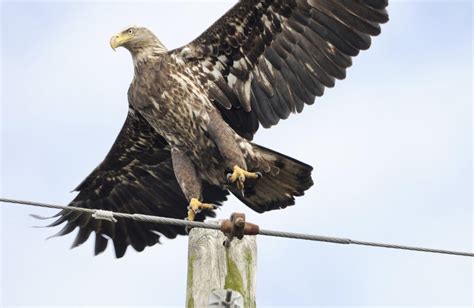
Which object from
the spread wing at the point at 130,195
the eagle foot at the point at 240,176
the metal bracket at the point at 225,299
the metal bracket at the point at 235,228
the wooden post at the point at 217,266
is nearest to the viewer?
the metal bracket at the point at 225,299

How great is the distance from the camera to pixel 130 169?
1260 cm

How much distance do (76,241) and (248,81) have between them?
9.66ft

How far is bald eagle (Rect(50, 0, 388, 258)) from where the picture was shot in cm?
1061

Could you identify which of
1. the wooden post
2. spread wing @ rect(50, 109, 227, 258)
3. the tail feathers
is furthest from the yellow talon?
the wooden post

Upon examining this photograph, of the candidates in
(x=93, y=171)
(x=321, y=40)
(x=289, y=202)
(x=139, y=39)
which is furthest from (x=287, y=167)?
(x=93, y=171)

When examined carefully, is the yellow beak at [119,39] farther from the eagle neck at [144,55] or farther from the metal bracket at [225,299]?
the metal bracket at [225,299]

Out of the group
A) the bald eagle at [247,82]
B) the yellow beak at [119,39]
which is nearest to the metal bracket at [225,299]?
the bald eagle at [247,82]

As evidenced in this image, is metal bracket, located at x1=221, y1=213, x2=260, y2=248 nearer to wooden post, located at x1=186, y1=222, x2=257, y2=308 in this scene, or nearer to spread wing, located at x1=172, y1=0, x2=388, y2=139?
wooden post, located at x1=186, y1=222, x2=257, y2=308

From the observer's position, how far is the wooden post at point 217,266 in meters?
7.09

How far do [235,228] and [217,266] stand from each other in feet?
0.90

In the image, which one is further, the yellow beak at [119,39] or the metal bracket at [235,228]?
the yellow beak at [119,39]

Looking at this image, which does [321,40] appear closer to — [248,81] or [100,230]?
[248,81]

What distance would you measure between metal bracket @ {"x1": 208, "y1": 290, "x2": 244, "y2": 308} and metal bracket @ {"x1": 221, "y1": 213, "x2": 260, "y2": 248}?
0.39 meters

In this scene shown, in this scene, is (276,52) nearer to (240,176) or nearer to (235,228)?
(240,176)
